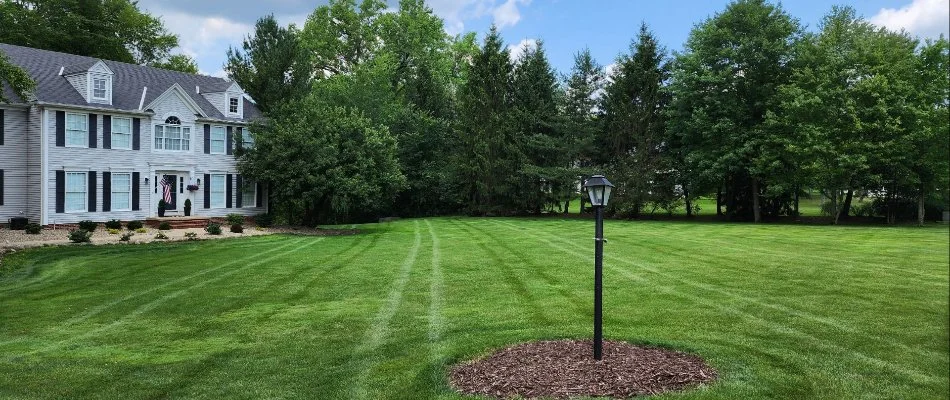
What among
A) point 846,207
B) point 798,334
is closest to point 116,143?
point 798,334

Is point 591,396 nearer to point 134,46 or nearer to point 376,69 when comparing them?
point 376,69

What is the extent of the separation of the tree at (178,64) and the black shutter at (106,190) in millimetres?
19525

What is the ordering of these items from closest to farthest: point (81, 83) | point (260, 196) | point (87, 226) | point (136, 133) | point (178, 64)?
1. point (87, 226)
2. point (81, 83)
3. point (136, 133)
4. point (260, 196)
5. point (178, 64)

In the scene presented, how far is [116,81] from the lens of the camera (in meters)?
26.9

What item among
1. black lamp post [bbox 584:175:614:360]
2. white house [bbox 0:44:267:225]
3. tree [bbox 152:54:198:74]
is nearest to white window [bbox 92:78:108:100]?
white house [bbox 0:44:267:225]

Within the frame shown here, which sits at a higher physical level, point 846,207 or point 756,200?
point 756,200

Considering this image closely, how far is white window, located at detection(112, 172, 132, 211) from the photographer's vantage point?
995 inches

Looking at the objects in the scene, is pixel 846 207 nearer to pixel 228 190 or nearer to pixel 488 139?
pixel 488 139

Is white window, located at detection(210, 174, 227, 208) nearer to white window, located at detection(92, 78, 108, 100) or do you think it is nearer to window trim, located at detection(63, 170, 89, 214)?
window trim, located at detection(63, 170, 89, 214)

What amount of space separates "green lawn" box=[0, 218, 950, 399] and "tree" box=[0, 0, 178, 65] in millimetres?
24840

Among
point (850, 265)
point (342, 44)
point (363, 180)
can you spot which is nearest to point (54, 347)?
point (850, 265)

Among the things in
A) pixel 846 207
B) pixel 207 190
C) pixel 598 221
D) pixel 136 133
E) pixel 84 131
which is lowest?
pixel 846 207

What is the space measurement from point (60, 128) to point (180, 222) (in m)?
5.67

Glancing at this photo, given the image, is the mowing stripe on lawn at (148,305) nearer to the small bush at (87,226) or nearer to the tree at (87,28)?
the small bush at (87,226)
